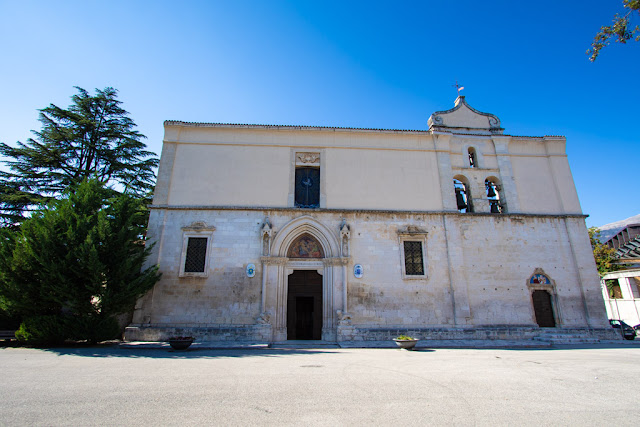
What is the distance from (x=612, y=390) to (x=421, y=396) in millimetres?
3556

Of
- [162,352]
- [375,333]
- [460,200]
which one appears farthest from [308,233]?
[460,200]

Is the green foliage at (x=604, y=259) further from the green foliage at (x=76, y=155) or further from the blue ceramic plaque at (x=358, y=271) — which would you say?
the green foliage at (x=76, y=155)

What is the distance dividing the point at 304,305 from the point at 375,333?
3.41 m

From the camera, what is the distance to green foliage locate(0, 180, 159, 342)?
10695 mm

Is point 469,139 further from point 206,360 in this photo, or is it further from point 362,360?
point 206,360

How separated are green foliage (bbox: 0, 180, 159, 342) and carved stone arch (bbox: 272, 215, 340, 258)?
5752 mm

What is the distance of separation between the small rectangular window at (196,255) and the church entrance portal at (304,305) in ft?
13.4

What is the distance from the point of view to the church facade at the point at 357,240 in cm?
1360

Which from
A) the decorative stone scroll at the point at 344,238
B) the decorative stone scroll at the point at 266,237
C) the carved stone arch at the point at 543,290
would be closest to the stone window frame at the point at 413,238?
the decorative stone scroll at the point at 344,238

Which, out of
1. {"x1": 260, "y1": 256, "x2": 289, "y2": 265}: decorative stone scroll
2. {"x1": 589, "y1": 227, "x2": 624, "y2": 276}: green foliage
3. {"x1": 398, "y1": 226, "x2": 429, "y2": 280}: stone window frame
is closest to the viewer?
{"x1": 260, "y1": 256, "x2": 289, "y2": 265}: decorative stone scroll

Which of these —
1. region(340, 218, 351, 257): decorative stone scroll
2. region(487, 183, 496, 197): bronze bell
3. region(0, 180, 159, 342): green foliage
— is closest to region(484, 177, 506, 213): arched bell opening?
region(487, 183, 496, 197): bronze bell

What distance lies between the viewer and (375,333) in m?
13.2

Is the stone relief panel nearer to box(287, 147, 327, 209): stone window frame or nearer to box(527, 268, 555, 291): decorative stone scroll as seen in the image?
box(287, 147, 327, 209): stone window frame

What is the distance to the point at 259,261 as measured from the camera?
46.2ft
